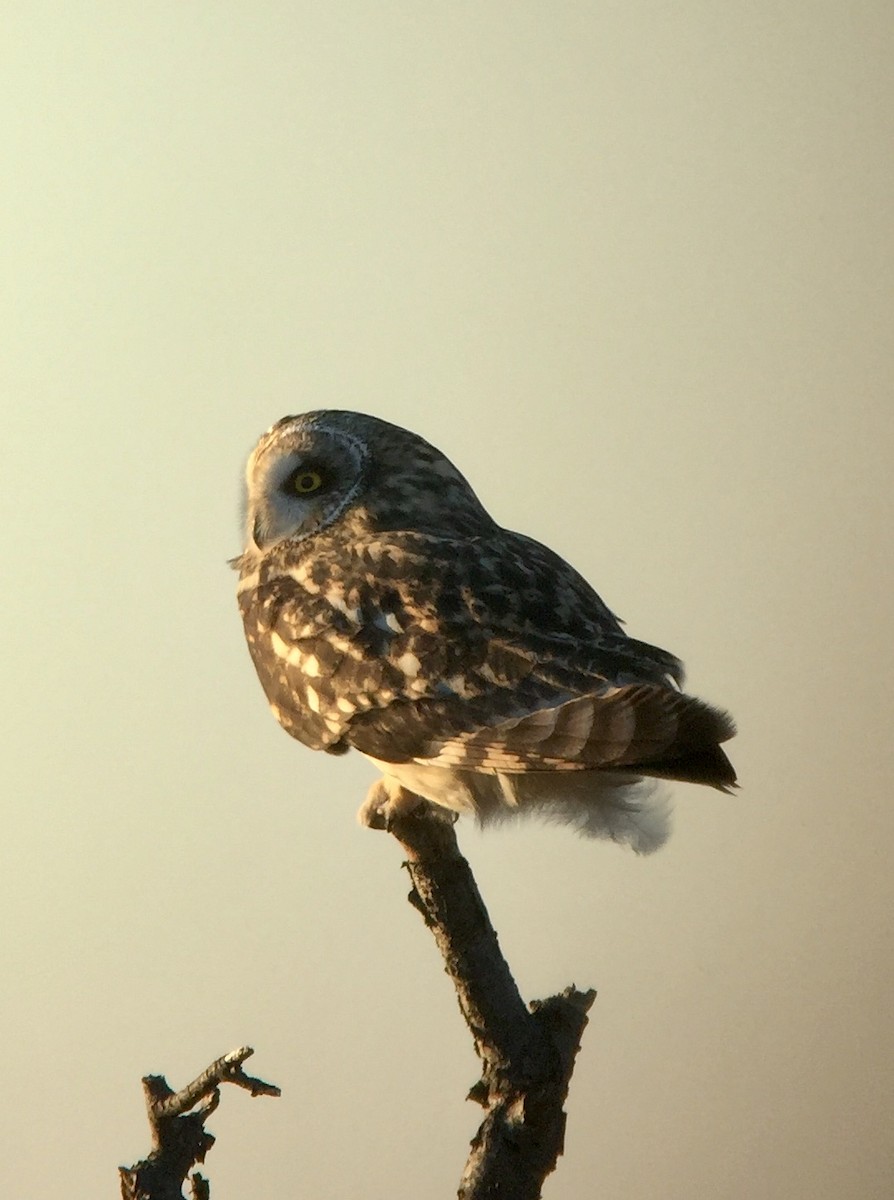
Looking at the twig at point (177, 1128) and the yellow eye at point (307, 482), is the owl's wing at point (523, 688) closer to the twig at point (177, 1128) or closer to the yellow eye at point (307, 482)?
the yellow eye at point (307, 482)

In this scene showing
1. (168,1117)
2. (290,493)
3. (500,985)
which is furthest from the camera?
(290,493)

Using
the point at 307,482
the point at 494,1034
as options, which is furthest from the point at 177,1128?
the point at 307,482

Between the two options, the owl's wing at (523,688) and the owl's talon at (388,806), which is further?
the owl's talon at (388,806)

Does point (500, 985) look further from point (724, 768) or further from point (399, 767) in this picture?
point (724, 768)

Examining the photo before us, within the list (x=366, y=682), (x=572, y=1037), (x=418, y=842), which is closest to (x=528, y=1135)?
(x=572, y=1037)

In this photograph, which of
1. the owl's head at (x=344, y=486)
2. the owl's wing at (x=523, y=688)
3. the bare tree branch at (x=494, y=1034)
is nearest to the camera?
the owl's wing at (x=523, y=688)

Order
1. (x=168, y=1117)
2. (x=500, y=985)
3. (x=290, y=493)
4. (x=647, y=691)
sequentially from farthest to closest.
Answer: (x=290, y=493), (x=500, y=985), (x=168, y=1117), (x=647, y=691)

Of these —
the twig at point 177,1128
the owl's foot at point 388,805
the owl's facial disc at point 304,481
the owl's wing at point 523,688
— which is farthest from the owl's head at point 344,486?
the twig at point 177,1128
